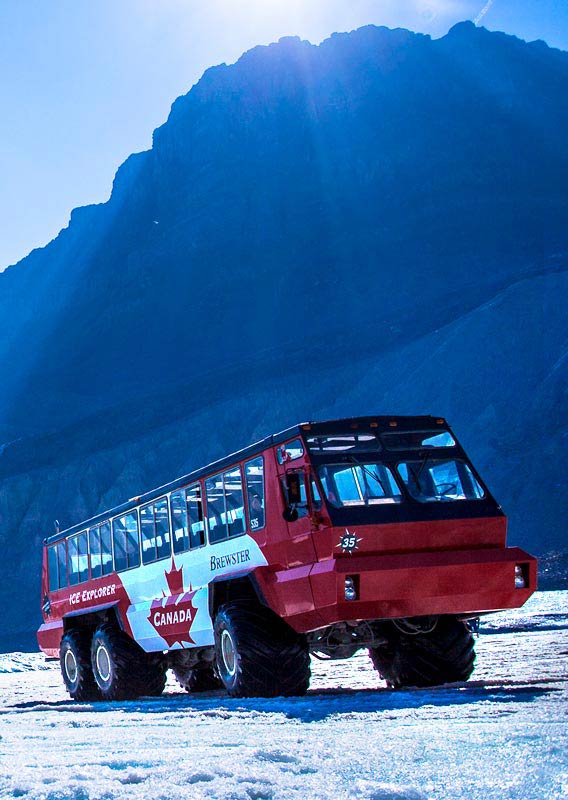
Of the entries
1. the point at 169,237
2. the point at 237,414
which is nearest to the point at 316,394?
the point at 237,414

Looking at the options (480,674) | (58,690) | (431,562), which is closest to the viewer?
(431,562)

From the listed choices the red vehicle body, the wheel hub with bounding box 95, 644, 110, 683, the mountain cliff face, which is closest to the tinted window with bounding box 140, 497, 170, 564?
the red vehicle body

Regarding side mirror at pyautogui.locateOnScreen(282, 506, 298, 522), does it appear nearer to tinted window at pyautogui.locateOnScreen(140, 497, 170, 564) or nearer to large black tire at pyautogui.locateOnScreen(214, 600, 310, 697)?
large black tire at pyautogui.locateOnScreen(214, 600, 310, 697)

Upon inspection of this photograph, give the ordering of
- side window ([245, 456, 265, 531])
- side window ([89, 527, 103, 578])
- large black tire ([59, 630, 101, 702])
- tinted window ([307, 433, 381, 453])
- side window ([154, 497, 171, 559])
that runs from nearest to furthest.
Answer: tinted window ([307, 433, 381, 453]), side window ([245, 456, 265, 531]), side window ([154, 497, 171, 559]), large black tire ([59, 630, 101, 702]), side window ([89, 527, 103, 578])

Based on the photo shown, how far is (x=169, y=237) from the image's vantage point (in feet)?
412

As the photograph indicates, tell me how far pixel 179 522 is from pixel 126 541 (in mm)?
2287

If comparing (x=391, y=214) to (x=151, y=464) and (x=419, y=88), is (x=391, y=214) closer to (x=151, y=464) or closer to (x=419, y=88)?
(x=419, y=88)

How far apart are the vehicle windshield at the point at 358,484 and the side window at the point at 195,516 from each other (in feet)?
9.23

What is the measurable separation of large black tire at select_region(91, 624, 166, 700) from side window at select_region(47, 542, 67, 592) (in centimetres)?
340

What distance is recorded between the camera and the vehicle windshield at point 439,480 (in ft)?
41.8

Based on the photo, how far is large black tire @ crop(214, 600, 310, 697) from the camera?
12398 mm

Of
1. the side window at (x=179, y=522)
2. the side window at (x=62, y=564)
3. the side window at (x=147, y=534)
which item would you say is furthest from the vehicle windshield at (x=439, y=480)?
the side window at (x=62, y=564)

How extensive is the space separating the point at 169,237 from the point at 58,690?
106 m

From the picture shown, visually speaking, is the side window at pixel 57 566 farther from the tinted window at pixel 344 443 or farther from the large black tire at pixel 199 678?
the tinted window at pixel 344 443
